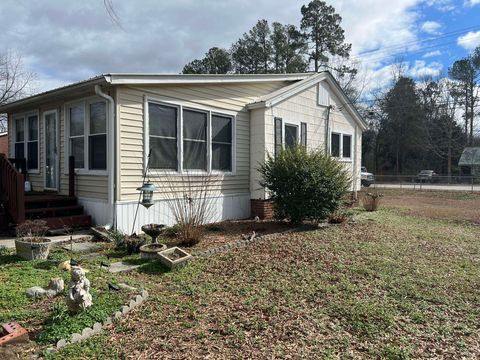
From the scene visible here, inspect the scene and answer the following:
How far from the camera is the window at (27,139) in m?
9.76

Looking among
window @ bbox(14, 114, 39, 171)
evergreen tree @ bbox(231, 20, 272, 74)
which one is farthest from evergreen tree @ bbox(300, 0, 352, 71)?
window @ bbox(14, 114, 39, 171)

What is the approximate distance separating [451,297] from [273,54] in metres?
31.6

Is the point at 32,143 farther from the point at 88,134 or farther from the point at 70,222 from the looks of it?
the point at 70,222

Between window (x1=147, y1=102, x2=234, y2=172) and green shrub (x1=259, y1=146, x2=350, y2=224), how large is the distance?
4.78 feet

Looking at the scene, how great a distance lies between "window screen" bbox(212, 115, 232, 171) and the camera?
946 centimetres

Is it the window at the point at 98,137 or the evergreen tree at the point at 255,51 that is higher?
the evergreen tree at the point at 255,51

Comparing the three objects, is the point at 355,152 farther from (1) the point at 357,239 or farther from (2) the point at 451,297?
(2) the point at 451,297

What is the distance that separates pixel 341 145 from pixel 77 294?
11.5 meters

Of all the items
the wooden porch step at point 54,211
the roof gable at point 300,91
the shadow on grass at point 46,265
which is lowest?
the shadow on grass at point 46,265

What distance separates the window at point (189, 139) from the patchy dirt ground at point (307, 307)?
285cm

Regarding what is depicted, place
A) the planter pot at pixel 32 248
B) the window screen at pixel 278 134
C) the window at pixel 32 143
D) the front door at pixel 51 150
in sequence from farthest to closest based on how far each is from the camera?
the window screen at pixel 278 134, the window at pixel 32 143, the front door at pixel 51 150, the planter pot at pixel 32 248

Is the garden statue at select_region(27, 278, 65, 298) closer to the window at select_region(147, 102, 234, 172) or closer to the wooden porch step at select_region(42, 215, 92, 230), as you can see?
the wooden porch step at select_region(42, 215, 92, 230)

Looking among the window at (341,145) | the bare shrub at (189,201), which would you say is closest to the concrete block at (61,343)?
the bare shrub at (189,201)

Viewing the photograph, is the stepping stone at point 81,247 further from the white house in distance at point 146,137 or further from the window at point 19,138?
the window at point 19,138
